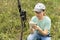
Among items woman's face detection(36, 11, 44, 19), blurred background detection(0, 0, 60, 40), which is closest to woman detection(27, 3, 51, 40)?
woman's face detection(36, 11, 44, 19)

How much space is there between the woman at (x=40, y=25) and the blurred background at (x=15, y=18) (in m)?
1.31

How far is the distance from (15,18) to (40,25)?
210 cm

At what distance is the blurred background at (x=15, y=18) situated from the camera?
5.00 meters

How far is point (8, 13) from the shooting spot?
5723mm

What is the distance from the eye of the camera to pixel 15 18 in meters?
5.57

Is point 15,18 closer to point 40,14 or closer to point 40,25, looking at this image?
point 40,25

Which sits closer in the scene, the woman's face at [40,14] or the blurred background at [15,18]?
the woman's face at [40,14]

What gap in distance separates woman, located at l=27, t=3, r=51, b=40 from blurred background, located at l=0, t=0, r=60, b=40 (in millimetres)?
1308

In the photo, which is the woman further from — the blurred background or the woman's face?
the blurred background

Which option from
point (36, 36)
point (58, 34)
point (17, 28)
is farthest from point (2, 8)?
point (36, 36)

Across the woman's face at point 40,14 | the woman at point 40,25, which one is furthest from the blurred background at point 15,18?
the woman's face at point 40,14

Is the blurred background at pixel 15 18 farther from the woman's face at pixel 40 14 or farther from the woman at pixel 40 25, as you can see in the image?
the woman's face at pixel 40 14

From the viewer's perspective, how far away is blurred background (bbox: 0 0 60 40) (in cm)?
500

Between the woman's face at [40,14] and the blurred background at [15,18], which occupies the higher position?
the woman's face at [40,14]
